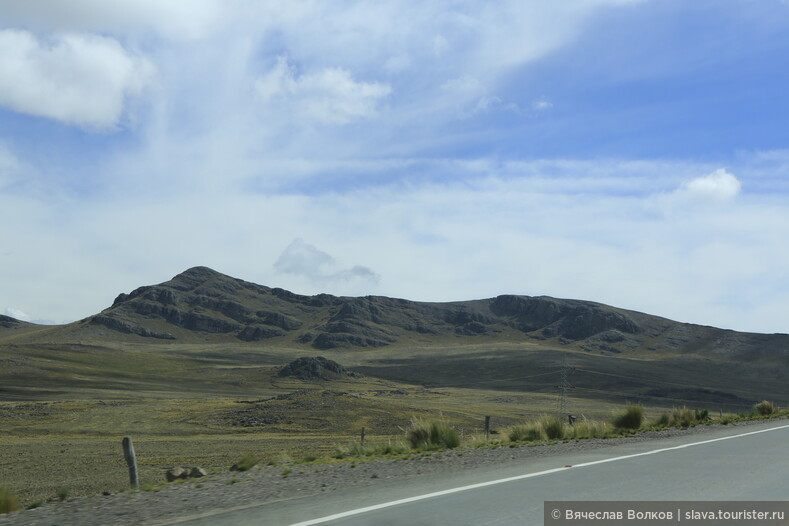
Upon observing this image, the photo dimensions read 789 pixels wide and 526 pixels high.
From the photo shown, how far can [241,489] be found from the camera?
1018 cm

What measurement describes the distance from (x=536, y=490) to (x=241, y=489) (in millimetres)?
4224

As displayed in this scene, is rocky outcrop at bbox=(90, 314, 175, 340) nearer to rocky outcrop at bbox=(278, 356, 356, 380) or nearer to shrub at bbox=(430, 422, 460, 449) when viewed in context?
rocky outcrop at bbox=(278, 356, 356, 380)

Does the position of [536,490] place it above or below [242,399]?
above

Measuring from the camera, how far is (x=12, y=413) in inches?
2098

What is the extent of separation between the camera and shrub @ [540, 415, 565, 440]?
1906 cm

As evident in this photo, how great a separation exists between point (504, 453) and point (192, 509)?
7.76m

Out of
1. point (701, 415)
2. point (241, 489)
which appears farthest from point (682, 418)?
point (241, 489)

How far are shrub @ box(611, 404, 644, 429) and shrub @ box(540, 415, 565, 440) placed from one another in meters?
3.64

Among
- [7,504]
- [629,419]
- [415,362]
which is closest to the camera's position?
[7,504]

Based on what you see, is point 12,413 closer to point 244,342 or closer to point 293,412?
point 293,412

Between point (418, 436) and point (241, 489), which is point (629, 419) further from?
point (241, 489)

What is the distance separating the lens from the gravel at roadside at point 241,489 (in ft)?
27.2

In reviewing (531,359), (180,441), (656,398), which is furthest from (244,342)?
(180,441)

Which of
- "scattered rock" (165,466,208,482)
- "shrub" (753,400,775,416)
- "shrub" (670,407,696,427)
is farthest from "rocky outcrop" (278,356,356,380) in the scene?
"scattered rock" (165,466,208,482)
